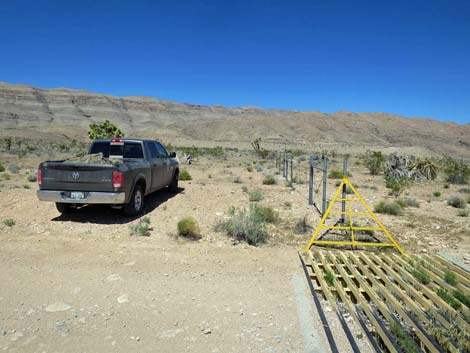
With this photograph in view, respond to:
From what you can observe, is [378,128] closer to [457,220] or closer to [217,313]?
[457,220]

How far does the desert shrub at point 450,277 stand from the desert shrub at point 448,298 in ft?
1.20

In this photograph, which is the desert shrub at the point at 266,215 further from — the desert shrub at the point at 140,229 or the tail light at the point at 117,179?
the tail light at the point at 117,179

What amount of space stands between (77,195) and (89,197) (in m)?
0.28

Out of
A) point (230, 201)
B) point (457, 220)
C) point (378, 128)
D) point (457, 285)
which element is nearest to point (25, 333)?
point (457, 285)

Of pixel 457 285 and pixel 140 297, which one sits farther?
pixel 457 285

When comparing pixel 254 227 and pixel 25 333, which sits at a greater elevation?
pixel 254 227

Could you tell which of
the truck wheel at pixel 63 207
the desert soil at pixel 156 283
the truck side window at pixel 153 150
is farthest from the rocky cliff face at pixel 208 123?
the desert soil at pixel 156 283

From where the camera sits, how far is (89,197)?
7.25 m

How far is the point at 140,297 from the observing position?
14.3 feet

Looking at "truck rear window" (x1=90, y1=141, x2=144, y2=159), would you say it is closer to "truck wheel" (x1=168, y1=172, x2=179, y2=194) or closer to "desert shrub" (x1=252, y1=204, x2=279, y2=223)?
"truck wheel" (x1=168, y1=172, x2=179, y2=194)

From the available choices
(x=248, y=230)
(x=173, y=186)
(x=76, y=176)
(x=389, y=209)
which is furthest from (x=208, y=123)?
(x=248, y=230)

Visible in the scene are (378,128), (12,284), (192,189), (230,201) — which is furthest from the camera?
(378,128)

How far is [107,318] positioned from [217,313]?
116 cm

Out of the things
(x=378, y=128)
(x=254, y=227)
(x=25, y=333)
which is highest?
(x=378, y=128)
